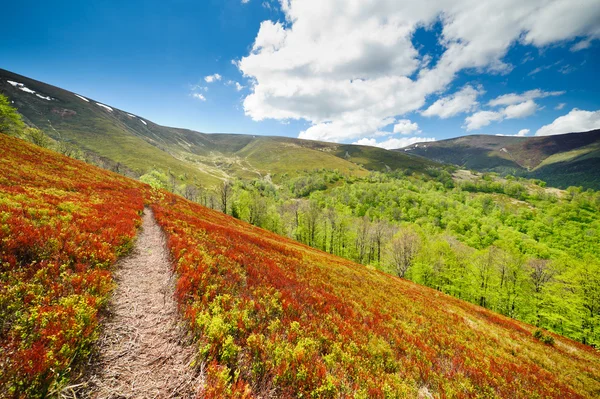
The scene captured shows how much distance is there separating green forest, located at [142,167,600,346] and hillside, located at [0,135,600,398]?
30.0 m

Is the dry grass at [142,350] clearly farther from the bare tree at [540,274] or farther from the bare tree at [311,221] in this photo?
the bare tree at [311,221]

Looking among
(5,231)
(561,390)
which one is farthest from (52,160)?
(561,390)

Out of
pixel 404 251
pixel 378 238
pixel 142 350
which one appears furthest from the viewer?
pixel 378 238

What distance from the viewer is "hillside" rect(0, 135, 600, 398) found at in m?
4.84

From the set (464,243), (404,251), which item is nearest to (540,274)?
(404,251)

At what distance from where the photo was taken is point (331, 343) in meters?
8.04

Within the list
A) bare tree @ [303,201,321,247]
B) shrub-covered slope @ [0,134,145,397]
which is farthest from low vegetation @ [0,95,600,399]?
bare tree @ [303,201,321,247]

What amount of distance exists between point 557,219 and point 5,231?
197 m

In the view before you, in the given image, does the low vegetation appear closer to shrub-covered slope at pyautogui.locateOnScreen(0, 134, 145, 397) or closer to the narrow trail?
shrub-covered slope at pyautogui.locateOnScreen(0, 134, 145, 397)

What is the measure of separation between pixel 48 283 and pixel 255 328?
19.6ft

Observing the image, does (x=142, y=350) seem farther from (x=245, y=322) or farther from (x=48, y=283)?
(x=48, y=283)

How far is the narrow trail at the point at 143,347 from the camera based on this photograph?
14.8ft

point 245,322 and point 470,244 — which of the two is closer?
point 245,322

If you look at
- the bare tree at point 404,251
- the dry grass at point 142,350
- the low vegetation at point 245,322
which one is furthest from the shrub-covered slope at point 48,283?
the bare tree at point 404,251
